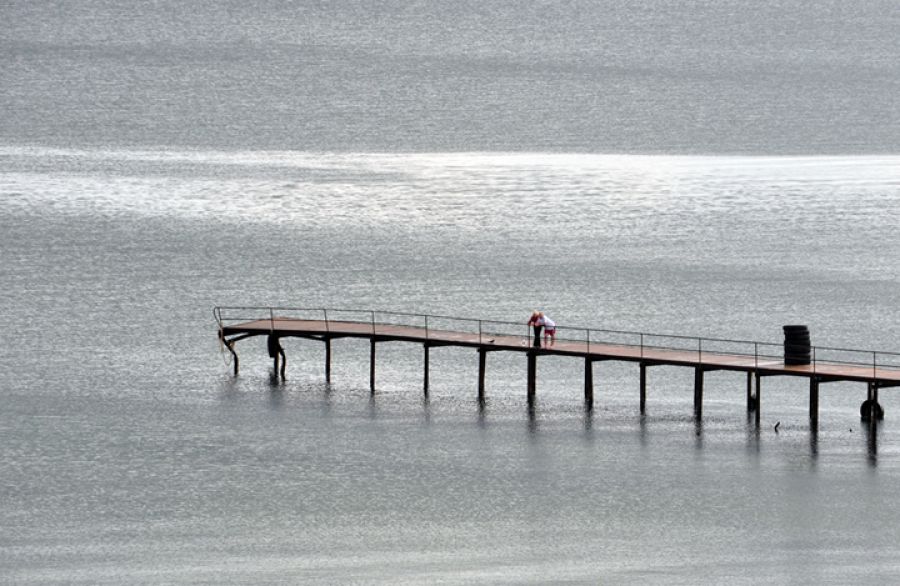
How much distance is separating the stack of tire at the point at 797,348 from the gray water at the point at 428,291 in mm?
2365

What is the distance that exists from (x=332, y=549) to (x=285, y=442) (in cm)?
1292

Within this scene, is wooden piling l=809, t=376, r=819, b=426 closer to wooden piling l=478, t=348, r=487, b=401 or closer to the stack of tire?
the stack of tire

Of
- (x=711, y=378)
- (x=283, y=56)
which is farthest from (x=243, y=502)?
(x=283, y=56)

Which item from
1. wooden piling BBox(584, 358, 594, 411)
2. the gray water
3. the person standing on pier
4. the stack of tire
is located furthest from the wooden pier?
the gray water

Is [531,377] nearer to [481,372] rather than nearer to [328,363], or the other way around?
[481,372]

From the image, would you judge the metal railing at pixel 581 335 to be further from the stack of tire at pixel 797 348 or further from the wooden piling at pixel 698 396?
the stack of tire at pixel 797 348

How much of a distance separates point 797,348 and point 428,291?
36348mm

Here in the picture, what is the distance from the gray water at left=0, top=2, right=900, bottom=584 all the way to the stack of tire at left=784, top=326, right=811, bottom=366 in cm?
236

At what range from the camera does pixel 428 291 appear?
9356 centimetres

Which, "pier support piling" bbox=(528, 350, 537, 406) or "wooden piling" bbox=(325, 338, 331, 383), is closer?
"pier support piling" bbox=(528, 350, 537, 406)

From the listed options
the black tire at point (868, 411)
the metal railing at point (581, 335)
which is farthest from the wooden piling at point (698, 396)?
the black tire at point (868, 411)

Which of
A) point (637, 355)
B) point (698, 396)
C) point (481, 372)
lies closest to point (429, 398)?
point (481, 372)

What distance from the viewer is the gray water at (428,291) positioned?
155 feet

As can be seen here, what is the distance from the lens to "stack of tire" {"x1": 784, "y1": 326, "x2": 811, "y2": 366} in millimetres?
59591
